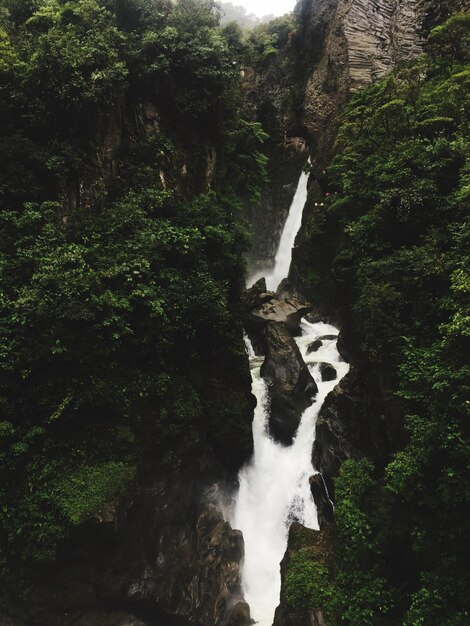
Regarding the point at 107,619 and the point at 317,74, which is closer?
the point at 107,619

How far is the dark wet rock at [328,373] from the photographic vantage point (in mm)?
15023

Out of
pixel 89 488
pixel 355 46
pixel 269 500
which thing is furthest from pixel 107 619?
pixel 355 46

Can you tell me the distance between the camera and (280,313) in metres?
18.2

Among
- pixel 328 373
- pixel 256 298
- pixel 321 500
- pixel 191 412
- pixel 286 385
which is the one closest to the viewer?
pixel 191 412

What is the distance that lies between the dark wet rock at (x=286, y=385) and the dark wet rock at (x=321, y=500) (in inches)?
73.7

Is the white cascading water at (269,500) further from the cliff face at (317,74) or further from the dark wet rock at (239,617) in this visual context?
the cliff face at (317,74)

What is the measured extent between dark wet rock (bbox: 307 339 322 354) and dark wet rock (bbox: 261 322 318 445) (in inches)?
74.8

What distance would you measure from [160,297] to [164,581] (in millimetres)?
6889

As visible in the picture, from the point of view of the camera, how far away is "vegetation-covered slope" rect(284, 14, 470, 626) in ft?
18.1

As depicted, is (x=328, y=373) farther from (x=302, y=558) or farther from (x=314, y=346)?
(x=302, y=558)

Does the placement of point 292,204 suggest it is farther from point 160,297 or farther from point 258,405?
point 160,297

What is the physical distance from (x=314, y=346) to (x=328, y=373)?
2.14 m

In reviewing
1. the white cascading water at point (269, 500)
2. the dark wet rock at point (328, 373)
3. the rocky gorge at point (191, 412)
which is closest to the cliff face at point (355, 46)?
the rocky gorge at point (191, 412)

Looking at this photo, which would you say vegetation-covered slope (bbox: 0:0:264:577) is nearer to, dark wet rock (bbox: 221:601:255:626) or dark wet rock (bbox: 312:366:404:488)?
dark wet rock (bbox: 312:366:404:488)
